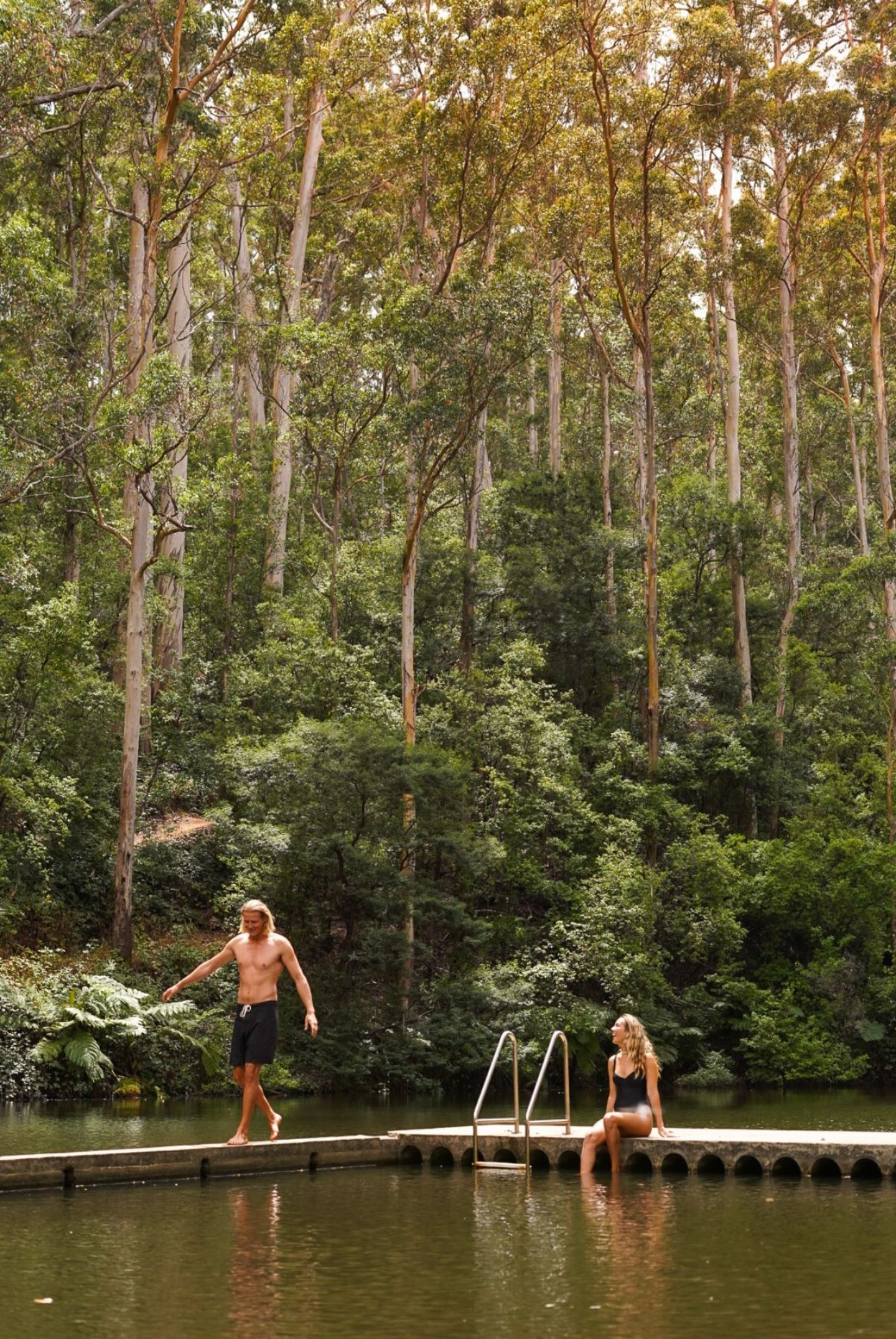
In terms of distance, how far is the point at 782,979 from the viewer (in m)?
29.3

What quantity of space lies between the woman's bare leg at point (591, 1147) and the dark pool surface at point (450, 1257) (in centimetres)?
21

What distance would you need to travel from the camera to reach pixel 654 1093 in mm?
11773

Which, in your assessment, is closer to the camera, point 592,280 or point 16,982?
point 16,982

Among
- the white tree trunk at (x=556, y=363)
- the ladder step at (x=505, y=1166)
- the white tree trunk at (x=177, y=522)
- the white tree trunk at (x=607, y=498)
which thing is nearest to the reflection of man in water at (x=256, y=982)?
the ladder step at (x=505, y=1166)

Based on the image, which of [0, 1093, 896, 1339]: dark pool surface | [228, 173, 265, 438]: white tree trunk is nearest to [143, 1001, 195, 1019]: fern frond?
[0, 1093, 896, 1339]: dark pool surface

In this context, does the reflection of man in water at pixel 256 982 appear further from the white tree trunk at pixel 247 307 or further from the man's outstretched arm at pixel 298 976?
the white tree trunk at pixel 247 307

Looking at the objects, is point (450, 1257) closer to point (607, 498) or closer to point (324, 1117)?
point (324, 1117)

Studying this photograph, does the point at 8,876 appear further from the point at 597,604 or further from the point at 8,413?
the point at 597,604

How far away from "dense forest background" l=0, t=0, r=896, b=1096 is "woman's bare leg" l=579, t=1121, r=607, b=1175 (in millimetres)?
10243

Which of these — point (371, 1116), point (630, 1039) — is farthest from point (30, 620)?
point (630, 1039)

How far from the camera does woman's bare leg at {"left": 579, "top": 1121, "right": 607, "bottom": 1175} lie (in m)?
11.7

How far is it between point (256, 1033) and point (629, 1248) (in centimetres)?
379

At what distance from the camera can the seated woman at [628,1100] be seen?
11.7m

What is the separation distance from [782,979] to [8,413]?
17.3 m
